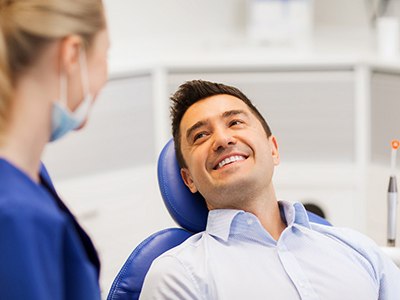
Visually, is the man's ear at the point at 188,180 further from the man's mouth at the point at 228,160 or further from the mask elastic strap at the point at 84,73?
the mask elastic strap at the point at 84,73

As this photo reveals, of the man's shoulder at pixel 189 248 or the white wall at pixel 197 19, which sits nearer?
the man's shoulder at pixel 189 248

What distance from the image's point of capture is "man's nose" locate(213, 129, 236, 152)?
6.15 feet

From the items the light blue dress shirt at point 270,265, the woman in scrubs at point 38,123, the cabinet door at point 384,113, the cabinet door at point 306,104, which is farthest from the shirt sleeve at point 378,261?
the cabinet door at point 306,104

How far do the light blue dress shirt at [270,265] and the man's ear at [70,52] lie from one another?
0.65 meters

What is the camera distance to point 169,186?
1928 millimetres

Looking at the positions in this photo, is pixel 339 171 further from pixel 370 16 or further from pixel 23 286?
pixel 23 286

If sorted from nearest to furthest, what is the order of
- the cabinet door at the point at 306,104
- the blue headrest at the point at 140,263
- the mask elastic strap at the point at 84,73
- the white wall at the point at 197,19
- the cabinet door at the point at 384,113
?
the mask elastic strap at the point at 84,73, the blue headrest at the point at 140,263, the cabinet door at the point at 384,113, the cabinet door at the point at 306,104, the white wall at the point at 197,19

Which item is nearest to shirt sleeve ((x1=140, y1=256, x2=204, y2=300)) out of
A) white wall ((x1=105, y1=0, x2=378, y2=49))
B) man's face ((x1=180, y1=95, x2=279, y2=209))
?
man's face ((x1=180, y1=95, x2=279, y2=209))

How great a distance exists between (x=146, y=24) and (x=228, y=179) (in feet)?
6.44

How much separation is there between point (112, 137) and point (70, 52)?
6.71 feet

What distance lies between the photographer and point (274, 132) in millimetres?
3318

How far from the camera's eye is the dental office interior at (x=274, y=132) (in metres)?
3.18

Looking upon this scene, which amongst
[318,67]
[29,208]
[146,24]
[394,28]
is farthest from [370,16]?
[29,208]

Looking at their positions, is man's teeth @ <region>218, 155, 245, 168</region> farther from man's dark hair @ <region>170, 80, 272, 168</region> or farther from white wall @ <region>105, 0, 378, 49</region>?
white wall @ <region>105, 0, 378, 49</region>
